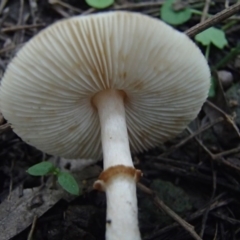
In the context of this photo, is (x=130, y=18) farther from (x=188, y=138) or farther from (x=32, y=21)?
(x=32, y=21)

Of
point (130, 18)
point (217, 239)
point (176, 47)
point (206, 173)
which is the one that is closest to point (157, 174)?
point (206, 173)

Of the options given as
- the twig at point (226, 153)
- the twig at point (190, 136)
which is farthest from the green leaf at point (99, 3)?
the twig at point (226, 153)

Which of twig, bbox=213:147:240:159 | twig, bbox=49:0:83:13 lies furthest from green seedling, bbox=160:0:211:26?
twig, bbox=213:147:240:159

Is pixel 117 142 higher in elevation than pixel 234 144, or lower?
higher

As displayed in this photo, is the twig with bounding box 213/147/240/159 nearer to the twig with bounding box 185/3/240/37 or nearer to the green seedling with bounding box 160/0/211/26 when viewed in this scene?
the twig with bounding box 185/3/240/37

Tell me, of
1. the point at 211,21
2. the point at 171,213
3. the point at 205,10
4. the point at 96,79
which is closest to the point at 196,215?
the point at 171,213

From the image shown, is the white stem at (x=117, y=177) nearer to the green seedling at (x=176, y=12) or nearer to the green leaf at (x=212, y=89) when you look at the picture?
the green leaf at (x=212, y=89)
